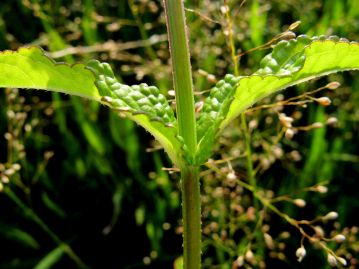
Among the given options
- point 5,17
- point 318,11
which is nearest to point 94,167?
point 5,17

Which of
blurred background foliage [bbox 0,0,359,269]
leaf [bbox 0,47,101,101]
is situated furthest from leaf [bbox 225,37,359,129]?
blurred background foliage [bbox 0,0,359,269]

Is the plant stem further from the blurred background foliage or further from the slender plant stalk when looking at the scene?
the blurred background foliage

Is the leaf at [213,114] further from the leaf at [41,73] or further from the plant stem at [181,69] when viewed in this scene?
the leaf at [41,73]

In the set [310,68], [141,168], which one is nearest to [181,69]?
[310,68]

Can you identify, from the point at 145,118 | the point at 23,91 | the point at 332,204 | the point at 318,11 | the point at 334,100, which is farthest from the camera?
the point at 318,11

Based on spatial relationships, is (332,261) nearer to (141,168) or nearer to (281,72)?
(281,72)

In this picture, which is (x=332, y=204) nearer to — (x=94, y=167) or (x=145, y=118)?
(x=94, y=167)
